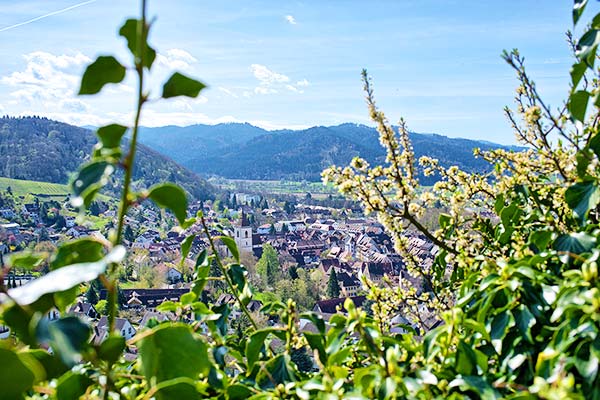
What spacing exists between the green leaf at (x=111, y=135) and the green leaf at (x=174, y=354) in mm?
286

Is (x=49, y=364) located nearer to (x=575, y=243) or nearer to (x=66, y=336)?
(x=66, y=336)

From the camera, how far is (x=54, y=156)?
12031 centimetres

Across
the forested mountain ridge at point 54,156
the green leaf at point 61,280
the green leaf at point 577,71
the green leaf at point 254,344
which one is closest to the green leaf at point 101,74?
the green leaf at point 61,280

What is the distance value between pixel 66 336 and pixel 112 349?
0.12 meters

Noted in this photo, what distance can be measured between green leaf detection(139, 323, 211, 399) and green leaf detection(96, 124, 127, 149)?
286mm

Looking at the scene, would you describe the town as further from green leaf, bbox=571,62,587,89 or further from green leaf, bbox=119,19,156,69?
green leaf, bbox=119,19,156,69

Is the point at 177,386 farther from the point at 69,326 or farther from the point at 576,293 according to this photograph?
the point at 576,293

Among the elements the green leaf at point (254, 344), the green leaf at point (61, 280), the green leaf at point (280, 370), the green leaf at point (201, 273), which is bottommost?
the green leaf at point (280, 370)

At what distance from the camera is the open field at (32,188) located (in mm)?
100688

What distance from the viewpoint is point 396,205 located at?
2326 mm

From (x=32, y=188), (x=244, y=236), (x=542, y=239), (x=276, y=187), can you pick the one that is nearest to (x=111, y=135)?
(x=542, y=239)

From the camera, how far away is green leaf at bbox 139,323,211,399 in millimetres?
776

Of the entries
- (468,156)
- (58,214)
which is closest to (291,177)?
(468,156)

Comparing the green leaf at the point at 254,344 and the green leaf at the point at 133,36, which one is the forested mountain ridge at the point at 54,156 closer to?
the green leaf at the point at 254,344
